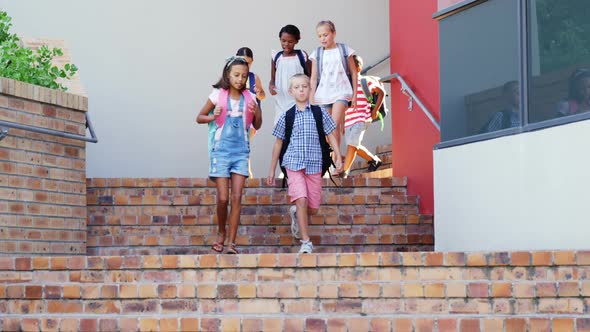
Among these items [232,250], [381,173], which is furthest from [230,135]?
[381,173]

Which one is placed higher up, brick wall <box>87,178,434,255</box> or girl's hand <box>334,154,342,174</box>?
girl's hand <box>334,154,342,174</box>

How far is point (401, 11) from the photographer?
11.1 metres

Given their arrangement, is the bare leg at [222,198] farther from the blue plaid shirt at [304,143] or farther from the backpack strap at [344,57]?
the backpack strap at [344,57]

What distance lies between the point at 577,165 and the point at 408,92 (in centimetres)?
369

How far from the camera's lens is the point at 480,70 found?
8.31 m

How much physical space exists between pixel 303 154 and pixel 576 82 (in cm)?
218

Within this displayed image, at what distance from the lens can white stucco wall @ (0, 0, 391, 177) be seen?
1294cm

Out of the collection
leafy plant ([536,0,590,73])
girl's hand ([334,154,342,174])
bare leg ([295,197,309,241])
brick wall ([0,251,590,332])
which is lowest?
brick wall ([0,251,590,332])

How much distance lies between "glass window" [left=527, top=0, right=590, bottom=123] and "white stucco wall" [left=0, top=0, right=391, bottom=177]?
587 cm

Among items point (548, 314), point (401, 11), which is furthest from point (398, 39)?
point (548, 314)

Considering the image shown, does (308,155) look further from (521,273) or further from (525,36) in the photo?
(521,273)

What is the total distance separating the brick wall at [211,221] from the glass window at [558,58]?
7.93ft

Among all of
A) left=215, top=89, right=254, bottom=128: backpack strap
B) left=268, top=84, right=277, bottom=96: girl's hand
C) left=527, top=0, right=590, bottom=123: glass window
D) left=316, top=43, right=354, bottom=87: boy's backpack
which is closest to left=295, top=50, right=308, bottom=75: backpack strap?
left=268, top=84, right=277, bottom=96: girl's hand

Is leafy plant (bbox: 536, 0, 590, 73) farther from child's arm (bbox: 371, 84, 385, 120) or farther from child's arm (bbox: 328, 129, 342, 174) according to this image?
child's arm (bbox: 371, 84, 385, 120)
